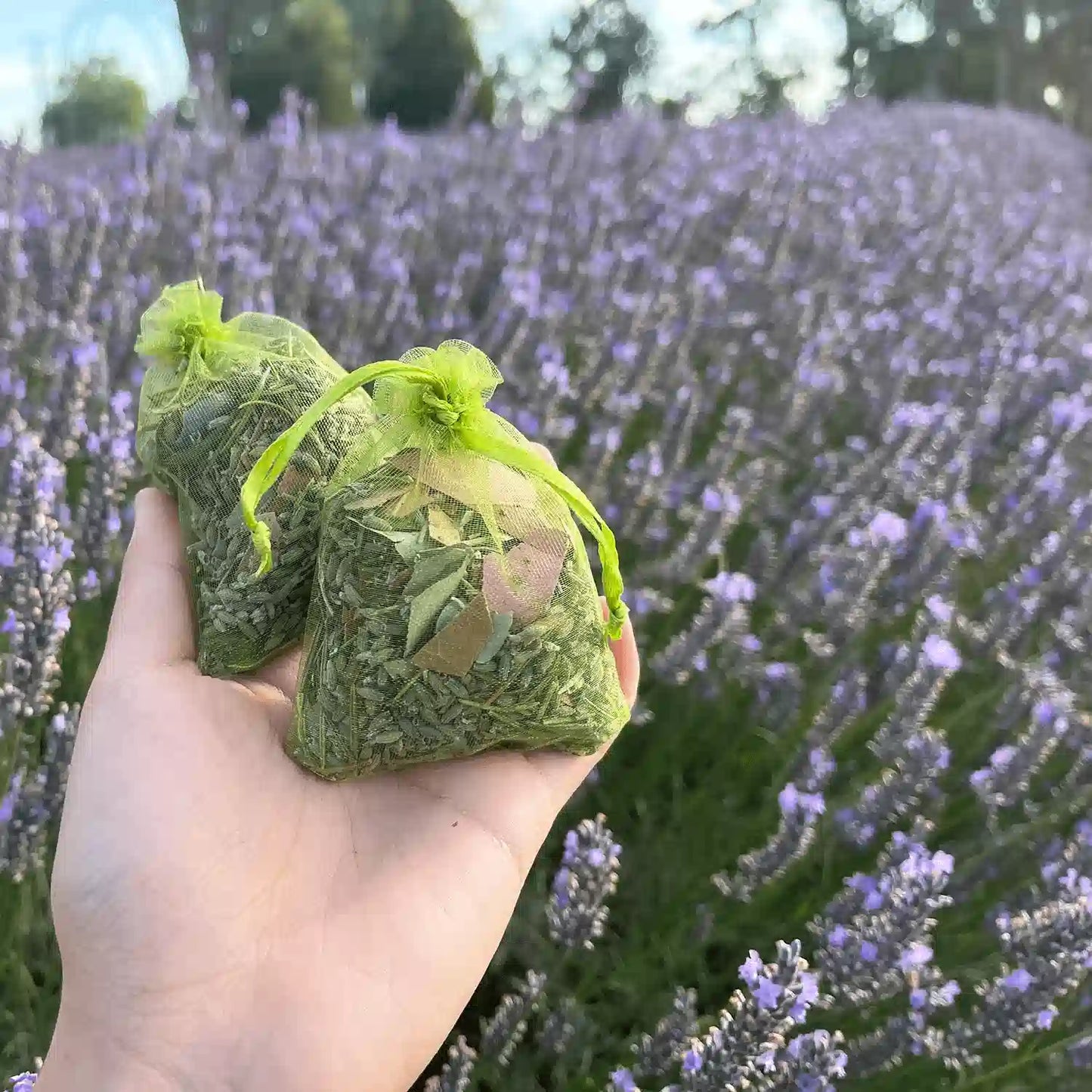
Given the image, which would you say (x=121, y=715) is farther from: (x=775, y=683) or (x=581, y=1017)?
(x=775, y=683)

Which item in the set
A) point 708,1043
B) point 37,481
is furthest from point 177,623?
point 708,1043

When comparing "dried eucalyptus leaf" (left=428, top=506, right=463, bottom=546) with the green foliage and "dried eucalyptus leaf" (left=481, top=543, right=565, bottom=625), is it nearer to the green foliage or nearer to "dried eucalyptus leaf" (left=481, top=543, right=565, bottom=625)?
"dried eucalyptus leaf" (left=481, top=543, right=565, bottom=625)

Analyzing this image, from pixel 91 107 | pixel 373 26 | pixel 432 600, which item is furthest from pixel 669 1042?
pixel 373 26

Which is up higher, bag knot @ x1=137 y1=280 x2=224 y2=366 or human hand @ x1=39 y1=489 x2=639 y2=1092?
bag knot @ x1=137 y1=280 x2=224 y2=366

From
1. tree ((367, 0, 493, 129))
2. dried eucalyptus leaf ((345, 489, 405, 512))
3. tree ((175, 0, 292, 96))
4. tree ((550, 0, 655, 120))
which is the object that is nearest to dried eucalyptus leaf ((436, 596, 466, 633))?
dried eucalyptus leaf ((345, 489, 405, 512))

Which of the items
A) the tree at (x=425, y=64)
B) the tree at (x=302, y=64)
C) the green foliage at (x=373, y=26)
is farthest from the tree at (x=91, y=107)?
the tree at (x=425, y=64)

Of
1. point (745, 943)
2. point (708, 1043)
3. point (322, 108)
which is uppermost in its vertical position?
point (322, 108)
